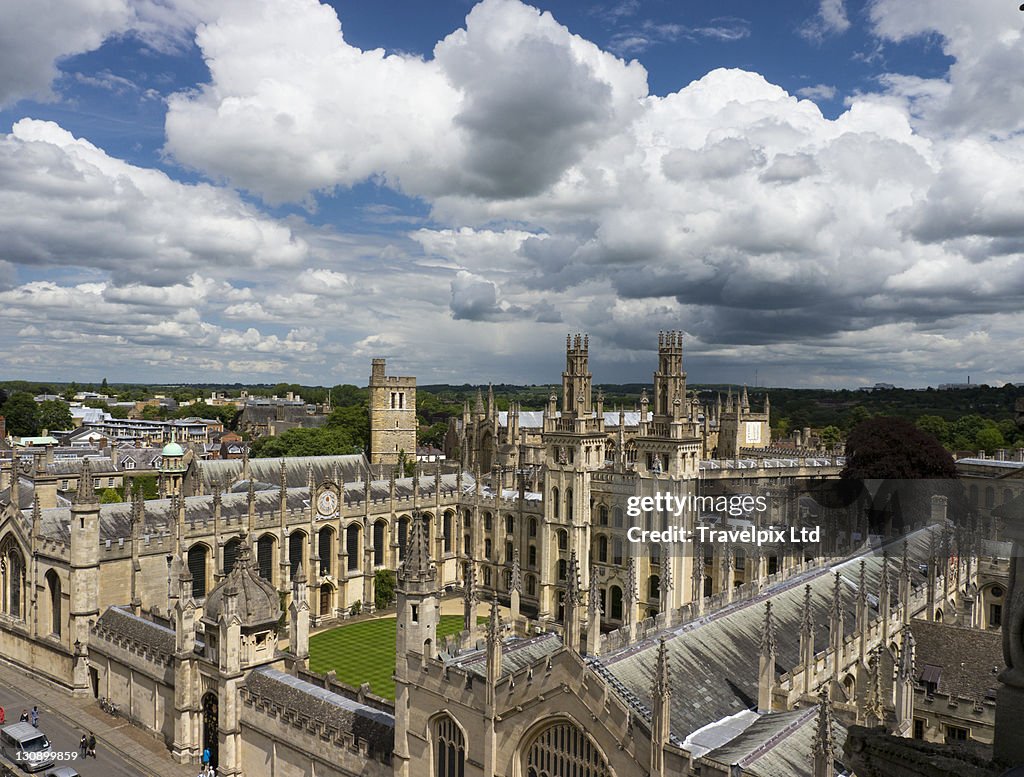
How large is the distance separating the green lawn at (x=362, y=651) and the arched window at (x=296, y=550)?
482 cm

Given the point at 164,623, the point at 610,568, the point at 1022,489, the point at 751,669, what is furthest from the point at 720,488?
the point at 1022,489

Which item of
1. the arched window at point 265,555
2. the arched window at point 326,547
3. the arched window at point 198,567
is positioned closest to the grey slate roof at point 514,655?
the arched window at point 198,567

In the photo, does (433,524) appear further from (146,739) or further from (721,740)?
(721,740)

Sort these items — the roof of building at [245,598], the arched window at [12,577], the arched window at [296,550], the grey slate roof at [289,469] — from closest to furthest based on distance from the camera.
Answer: the roof of building at [245,598], the arched window at [12,577], the arched window at [296,550], the grey slate roof at [289,469]

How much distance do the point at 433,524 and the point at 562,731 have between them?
37427mm

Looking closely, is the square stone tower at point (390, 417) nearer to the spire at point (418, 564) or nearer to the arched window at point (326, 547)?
the arched window at point (326, 547)

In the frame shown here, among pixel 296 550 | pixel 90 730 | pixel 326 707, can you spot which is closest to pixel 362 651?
pixel 296 550

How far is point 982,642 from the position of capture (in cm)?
2695

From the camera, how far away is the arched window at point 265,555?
146 feet

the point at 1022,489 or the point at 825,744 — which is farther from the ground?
the point at 1022,489

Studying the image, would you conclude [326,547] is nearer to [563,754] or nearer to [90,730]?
[90,730]

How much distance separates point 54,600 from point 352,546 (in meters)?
18.3

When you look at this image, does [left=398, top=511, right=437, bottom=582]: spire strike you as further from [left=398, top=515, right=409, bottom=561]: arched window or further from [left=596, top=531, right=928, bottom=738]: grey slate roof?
[left=398, top=515, right=409, bottom=561]: arched window

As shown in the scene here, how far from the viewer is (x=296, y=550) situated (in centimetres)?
4678
